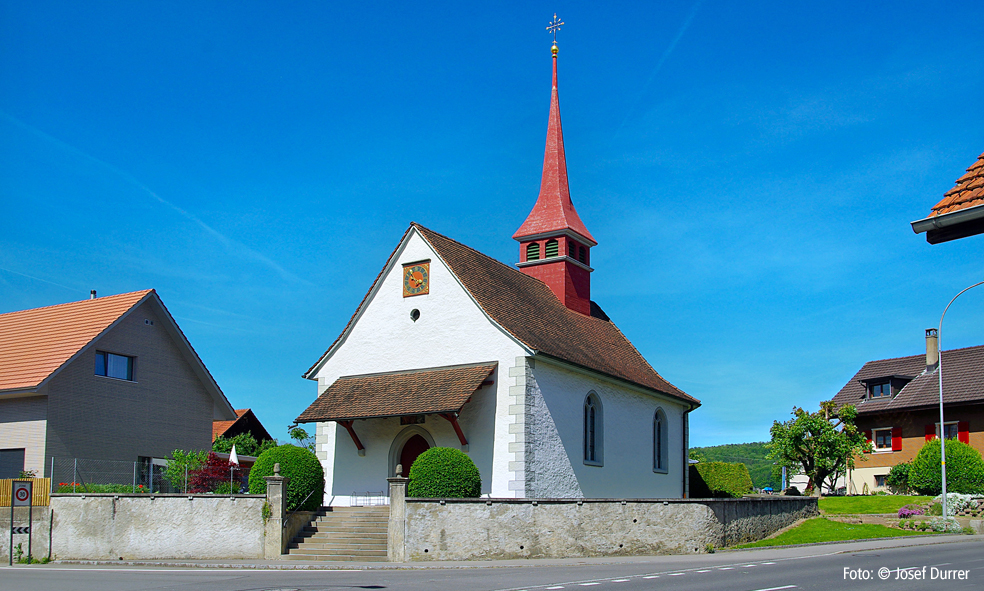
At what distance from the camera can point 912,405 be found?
43.2 meters

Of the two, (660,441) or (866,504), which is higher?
(660,441)

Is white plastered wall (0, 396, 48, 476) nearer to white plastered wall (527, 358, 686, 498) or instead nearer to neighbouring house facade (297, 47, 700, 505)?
neighbouring house facade (297, 47, 700, 505)

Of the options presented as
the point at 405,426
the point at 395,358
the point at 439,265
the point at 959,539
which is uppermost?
the point at 439,265

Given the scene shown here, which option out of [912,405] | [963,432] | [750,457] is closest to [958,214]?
[963,432]

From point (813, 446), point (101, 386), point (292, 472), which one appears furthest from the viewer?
point (813, 446)

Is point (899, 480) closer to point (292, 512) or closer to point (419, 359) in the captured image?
point (419, 359)

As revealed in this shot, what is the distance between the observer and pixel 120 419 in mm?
29547

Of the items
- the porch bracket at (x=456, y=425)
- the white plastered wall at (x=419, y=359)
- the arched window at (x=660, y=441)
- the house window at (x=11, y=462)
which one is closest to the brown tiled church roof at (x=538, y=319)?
the white plastered wall at (x=419, y=359)

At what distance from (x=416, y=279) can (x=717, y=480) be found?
56.9 feet

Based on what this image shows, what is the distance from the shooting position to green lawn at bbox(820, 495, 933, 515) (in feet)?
106

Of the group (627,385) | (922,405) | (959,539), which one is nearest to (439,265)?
(627,385)

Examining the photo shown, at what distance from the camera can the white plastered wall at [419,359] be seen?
24.0 meters

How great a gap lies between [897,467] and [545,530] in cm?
2620

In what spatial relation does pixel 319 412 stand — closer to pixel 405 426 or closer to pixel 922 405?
pixel 405 426
